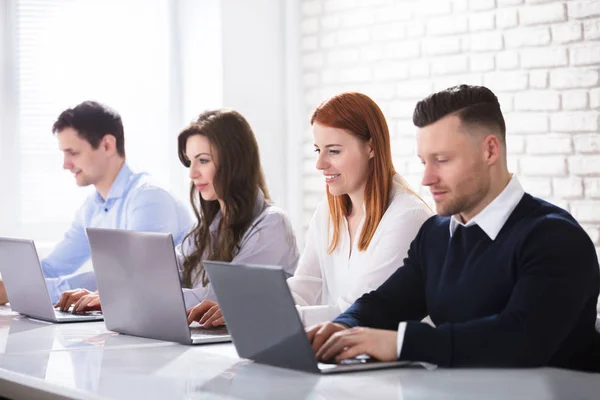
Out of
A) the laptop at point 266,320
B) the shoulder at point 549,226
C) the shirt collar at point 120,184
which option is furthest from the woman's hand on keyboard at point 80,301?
the shoulder at point 549,226

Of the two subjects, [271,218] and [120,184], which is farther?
[120,184]

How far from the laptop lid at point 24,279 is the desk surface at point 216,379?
50cm

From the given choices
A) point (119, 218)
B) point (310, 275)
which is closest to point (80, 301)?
point (310, 275)

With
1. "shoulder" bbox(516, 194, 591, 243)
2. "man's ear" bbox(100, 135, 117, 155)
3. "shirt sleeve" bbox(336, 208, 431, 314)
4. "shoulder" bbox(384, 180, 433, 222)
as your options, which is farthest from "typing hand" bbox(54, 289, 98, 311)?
"shoulder" bbox(516, 194, 591, 243)

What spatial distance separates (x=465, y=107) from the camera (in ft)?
6.83

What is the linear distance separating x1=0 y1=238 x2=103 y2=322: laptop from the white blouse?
62 centimetres

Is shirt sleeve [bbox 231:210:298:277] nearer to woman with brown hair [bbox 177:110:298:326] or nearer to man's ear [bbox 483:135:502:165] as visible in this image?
woman with brown hair [bbox 177:110:298:326]

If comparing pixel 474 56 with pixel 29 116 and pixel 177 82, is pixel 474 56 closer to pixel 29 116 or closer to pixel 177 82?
pixel 177 82

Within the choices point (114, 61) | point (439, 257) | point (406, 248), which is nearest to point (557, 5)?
point (406, 248)

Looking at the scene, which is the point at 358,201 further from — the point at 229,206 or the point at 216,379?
the point at 216,379

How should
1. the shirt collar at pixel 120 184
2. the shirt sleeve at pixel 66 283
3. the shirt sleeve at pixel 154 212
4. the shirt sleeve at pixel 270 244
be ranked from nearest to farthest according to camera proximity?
the shirt sleeve at pixel 270 244 < the shirt sleeve at pixel 66 283 < the shirt sleeve at pixel 154 212 < the shirt collar at pixel 120 184

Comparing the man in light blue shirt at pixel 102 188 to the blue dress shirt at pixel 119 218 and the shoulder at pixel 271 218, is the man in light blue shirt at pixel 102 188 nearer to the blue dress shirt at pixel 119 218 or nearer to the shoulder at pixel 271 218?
the blue dress shirt at pixel 119 218

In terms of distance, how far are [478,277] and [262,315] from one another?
48 centimetres

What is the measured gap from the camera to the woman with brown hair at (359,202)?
8.48ft
